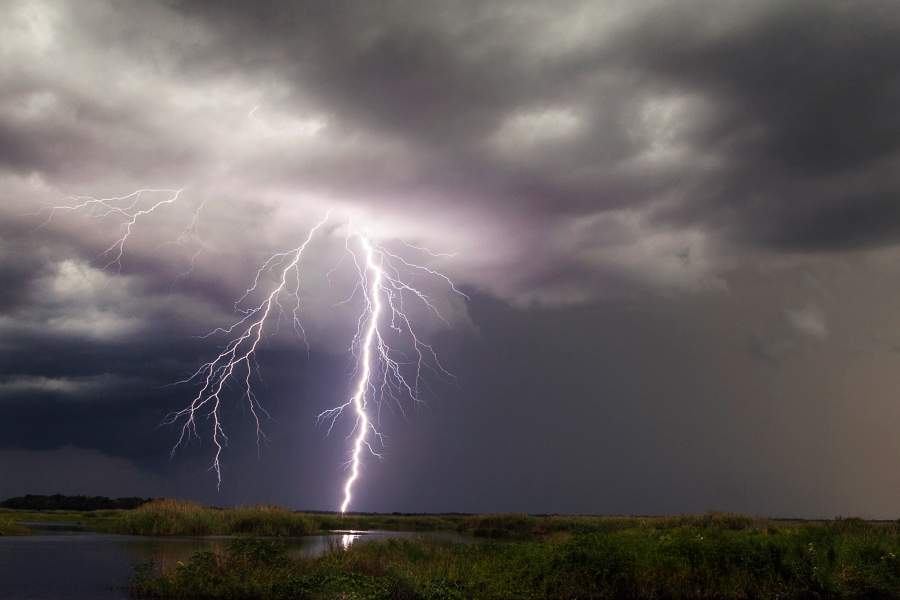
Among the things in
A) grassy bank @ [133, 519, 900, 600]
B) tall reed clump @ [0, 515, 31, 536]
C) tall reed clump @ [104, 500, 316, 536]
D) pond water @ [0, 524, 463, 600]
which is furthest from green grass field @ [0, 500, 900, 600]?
tall reed clump @ [0, 515, 31, 536]

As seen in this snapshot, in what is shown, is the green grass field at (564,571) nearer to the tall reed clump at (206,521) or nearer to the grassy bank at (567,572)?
the grassy bank at (567,572)

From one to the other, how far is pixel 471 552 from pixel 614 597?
6880mm

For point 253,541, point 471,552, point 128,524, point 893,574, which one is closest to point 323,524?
point 128,524

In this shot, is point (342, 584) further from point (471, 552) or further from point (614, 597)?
point (471, 552)

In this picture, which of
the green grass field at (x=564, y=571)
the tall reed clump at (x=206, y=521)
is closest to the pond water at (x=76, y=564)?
the green grass field at (x=564, y=571)

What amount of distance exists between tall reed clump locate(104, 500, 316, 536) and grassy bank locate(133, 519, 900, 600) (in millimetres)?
22992

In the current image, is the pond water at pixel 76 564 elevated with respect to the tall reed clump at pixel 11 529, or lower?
elevated

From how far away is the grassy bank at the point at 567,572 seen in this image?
1753cm

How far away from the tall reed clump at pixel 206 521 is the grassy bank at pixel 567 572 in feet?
75.4

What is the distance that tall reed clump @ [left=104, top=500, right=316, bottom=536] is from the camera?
42375 mm

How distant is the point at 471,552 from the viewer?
979 inches

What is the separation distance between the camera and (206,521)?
138 feet

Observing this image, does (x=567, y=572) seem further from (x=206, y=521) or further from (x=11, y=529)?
(x=11, y=529)

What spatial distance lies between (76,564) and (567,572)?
16.7 metres
